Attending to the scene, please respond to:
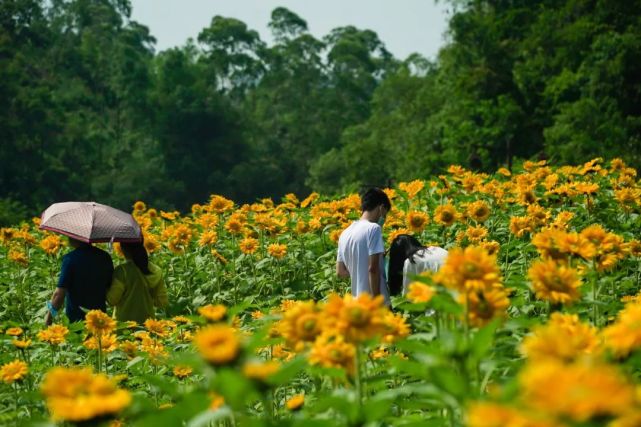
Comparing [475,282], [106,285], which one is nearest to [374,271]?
[106,285]

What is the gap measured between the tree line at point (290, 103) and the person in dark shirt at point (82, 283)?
848 cm

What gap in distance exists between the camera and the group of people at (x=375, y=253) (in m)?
4.77

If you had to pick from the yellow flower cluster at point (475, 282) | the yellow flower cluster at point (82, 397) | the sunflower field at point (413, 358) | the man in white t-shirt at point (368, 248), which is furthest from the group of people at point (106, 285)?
the yellow flower cluster at point (82, 397)

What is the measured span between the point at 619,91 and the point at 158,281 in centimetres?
1536

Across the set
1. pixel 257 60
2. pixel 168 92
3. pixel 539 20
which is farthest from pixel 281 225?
pixel 257 60

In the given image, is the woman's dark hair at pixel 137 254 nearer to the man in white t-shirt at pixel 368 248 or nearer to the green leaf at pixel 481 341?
the man in white t-shirt at pixel 368 248

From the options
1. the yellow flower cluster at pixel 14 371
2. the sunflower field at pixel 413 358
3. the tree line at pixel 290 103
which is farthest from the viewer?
the tree line at pixel 290 103

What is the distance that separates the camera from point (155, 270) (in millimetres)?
5652

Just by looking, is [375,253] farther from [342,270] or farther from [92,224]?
[92,224]

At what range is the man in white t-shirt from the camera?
4.83 metres

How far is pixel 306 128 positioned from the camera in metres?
48.4

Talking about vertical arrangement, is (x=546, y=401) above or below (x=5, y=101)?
below

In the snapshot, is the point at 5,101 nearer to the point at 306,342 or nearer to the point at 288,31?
the point at 288,31

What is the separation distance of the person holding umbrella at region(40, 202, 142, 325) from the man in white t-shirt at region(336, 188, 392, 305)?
5.19 ft
